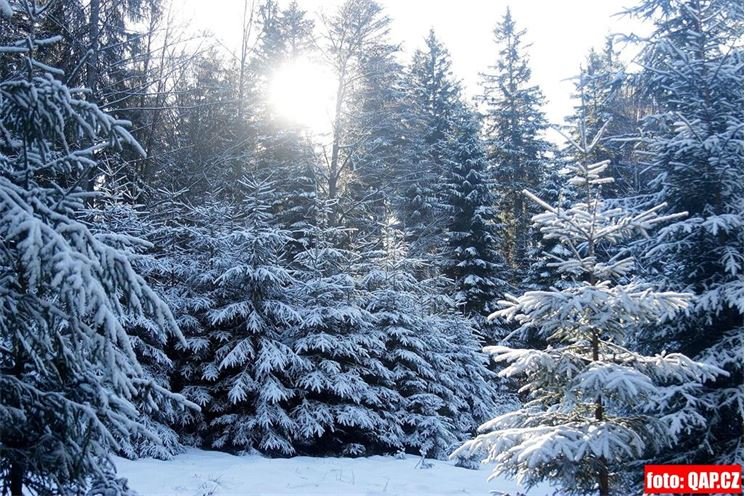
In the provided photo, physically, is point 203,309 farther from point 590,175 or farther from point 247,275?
point 590,175

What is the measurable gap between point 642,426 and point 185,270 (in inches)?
334

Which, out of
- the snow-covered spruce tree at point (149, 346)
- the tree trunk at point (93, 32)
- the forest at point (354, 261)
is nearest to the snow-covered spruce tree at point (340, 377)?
the forest at point (354, 261)

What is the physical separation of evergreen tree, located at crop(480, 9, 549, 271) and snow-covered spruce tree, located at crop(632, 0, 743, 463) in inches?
564

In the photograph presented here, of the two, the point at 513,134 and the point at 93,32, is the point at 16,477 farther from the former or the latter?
the point at 513,134

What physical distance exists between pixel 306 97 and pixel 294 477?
12889mm

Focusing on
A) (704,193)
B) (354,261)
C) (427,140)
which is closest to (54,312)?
(704,193)

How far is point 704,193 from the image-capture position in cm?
693

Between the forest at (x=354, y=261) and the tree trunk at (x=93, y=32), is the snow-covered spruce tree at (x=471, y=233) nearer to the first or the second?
the forest at (x=354, y=261)

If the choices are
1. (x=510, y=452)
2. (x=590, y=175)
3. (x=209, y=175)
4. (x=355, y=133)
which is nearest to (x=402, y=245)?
(x=355, y=133)

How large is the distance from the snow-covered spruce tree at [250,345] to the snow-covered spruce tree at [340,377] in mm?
301

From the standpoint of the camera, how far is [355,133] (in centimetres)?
1698

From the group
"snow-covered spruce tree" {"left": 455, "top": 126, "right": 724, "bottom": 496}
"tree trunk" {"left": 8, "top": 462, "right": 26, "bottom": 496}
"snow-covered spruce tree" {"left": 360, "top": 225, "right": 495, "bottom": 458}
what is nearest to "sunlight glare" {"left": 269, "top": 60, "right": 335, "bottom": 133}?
"snow-covered spruce tree" {"left": 360, "top": 225, "right": 495, "bottom": 458}

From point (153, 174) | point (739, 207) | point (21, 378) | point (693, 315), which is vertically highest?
point (153, 174)

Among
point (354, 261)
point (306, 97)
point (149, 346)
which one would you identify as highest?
point (306, 97)
